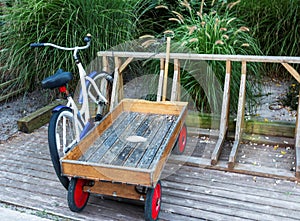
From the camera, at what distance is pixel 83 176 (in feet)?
7.68

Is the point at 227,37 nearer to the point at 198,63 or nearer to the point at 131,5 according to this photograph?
the point at 198,63

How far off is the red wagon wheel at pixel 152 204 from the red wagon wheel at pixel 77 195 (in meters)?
0.47

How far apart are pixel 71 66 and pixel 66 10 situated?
57 centimetres

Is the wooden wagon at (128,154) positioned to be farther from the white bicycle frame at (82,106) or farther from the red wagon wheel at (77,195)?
the white bicycle frame at (82,106)

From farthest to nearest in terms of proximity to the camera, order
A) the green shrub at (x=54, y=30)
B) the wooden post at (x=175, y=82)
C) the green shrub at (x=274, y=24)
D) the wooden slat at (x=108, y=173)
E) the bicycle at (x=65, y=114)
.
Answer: the green shrub at (x=274, y=24)
the green shrub at (x=54, y=30)
the wooden post at (x=175, y=82)
the bicycle at (x=65, y=114)
the wooden slat at (x=108, y=173)

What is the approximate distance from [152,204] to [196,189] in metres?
0.56

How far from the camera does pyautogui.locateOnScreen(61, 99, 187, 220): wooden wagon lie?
2289mm

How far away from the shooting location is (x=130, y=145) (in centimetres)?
279

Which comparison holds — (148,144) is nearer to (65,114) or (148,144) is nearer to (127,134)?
(127,134)

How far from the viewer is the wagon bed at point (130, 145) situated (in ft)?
7.47

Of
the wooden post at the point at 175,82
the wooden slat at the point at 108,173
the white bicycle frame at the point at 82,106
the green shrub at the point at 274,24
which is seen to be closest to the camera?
the wooden slat at the point at 108,173

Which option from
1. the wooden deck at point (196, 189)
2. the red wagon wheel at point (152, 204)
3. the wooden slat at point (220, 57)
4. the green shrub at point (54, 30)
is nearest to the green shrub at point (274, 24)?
the wooden slat at point (220, 57)

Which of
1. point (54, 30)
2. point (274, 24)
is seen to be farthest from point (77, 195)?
point (274, 24)

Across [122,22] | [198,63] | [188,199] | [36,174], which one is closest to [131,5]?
[122,22]
